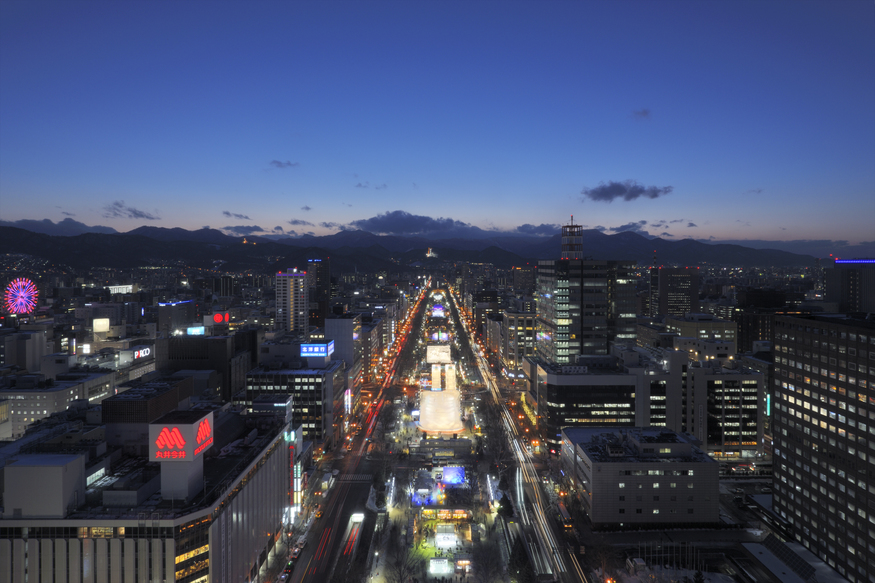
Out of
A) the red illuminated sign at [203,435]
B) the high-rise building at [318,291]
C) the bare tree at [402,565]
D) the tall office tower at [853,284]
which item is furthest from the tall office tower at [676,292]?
the red illuminated sign at [203,435]

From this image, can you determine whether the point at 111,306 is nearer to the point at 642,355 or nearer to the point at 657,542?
the point at 642,355

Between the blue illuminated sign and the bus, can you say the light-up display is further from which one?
the blue illuminated sign

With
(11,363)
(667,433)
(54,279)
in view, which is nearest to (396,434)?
(667,433)

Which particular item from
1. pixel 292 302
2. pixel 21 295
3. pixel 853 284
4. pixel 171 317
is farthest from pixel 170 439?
pixel 853 284

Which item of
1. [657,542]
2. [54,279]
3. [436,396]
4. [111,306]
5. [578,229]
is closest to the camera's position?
[657,542]

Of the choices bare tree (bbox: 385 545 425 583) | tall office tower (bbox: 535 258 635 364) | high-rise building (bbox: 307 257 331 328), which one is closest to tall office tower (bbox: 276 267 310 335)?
high-rise building (bbox: 307 257 331 328)
